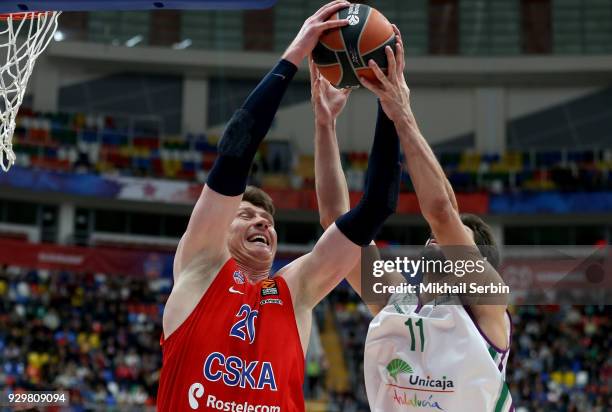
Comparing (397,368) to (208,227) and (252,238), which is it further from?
(208,227)

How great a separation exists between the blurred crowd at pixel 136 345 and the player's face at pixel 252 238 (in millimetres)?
11548

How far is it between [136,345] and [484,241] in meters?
16.1

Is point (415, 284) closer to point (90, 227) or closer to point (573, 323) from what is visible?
point (573, 323)

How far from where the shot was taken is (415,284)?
11.4 ft

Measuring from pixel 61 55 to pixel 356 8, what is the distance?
75.7 ft

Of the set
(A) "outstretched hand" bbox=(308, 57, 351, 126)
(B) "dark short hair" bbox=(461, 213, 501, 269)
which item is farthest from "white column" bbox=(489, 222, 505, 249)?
(B) "dark short hair" bbox=(461, 213, 501, 269)

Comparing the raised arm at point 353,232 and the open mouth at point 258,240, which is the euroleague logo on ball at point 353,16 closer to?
the raised arm at point 353,232

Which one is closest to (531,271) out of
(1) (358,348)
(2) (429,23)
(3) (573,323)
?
(1) (358,348)

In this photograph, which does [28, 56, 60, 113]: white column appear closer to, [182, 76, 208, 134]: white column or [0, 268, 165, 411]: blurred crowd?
[182, 76, 208, 134]: white column

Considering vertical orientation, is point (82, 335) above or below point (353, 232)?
below

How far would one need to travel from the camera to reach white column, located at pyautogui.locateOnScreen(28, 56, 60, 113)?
80.6 ft

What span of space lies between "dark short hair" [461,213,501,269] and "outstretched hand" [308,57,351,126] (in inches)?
28.9

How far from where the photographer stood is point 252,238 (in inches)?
132

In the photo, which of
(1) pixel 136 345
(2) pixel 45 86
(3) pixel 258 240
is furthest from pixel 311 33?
(2) pixel 45 86
